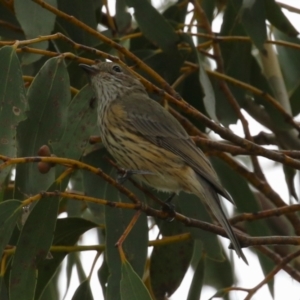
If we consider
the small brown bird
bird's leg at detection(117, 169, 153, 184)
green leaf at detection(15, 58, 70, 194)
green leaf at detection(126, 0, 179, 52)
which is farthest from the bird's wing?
green leaf at detection(15, 58, 70, 194)

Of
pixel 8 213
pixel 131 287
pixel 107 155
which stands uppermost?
pixel 107 155

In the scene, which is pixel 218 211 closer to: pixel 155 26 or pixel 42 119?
pixel 42 119

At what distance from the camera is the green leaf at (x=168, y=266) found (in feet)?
13.4

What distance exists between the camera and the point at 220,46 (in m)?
4.75

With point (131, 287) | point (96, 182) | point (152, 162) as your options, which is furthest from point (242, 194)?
point (131, 287)

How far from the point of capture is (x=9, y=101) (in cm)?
322

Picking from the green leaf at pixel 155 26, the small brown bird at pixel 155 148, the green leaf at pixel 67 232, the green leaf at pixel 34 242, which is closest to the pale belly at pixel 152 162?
the small brown bird at pixel 155 148

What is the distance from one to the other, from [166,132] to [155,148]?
4.5 inches

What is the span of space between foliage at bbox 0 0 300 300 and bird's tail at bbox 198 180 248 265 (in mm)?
59

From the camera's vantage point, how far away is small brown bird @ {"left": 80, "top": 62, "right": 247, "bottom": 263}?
380 centimetres

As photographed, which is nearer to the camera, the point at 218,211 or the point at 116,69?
the point at 218,211

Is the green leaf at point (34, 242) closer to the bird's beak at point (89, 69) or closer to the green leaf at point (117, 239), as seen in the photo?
the green leaf at point (117, 239)

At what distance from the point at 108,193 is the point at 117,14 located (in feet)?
3.83

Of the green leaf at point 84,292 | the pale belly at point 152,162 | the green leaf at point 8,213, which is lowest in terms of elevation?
the green leaf at point 84,292
